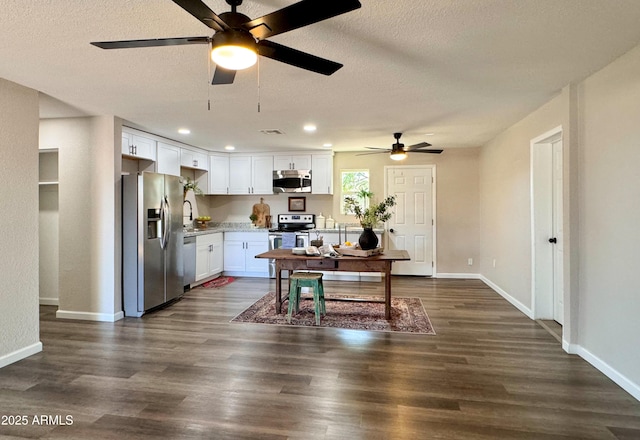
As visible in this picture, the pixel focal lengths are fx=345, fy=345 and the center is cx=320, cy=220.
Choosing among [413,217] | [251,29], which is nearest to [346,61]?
[251,29]

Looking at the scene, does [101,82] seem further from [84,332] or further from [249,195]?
[249,195]

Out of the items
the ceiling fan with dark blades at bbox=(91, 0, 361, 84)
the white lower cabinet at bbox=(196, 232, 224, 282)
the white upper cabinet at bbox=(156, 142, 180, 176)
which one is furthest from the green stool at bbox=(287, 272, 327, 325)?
the white upper cabinet at bbox=(156, 142, 180, 176)

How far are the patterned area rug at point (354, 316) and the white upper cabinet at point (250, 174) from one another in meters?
2.46

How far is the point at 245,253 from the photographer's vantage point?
6.33m

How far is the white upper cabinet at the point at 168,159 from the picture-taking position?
5008 millimetres

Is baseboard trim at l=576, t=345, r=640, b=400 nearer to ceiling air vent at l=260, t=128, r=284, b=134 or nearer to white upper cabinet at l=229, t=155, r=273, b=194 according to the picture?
ceiling air vent at l=260, t=128, r=284, b=134

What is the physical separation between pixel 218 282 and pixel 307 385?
3802 mm

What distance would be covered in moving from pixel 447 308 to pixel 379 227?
2243mm

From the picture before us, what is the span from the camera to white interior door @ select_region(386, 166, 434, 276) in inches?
248

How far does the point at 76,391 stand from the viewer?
2396 mm

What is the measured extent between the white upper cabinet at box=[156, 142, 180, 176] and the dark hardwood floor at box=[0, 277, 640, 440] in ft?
7.55

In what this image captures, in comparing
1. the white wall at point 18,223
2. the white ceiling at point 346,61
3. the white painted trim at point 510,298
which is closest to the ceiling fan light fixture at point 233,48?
the white ceiling at point 346,61

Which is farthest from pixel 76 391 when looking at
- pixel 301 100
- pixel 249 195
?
pixel 249 195

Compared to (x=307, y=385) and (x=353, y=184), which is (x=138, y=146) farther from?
(x=307, y=385)
